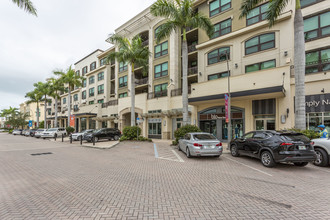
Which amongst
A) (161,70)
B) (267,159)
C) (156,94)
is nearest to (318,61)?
(267,159)

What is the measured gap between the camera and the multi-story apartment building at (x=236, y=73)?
13.9m

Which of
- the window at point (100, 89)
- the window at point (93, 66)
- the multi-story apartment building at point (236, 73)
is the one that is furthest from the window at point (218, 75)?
the window at point (93, 66)

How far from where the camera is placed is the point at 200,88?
1877 cm

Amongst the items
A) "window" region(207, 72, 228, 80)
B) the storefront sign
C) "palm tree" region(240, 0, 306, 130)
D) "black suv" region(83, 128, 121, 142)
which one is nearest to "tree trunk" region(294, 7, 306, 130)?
"palm tree" region(240, 0, 306, 130)

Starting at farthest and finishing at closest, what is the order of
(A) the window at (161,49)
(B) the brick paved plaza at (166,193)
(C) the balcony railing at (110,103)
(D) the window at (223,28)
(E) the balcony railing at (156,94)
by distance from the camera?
(C) the balcony railing at (110,103)
(A) the window at (161,49)
(E) the balcony railing at (156,94)
(D) the window at (223,28)
(B) the brick paved plaza at (166,193)

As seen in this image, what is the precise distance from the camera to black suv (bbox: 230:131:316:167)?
289 inches

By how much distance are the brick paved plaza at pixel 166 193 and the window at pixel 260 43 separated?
42.1 feet

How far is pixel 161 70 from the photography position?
2580 centimetres

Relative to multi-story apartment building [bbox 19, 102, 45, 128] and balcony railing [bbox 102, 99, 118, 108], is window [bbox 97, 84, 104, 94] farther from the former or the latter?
multi-story apartment building [bbox 19, 102, 45, 128]

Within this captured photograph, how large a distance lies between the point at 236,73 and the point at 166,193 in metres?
16.5

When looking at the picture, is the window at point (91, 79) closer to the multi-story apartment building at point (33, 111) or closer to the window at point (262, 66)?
the window at point (262, 66)

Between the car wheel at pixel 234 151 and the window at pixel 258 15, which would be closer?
the car wheel at pixel 234 151

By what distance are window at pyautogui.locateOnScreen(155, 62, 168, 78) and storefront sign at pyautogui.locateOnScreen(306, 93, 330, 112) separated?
16.6m

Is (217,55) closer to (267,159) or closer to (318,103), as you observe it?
(318,103)
